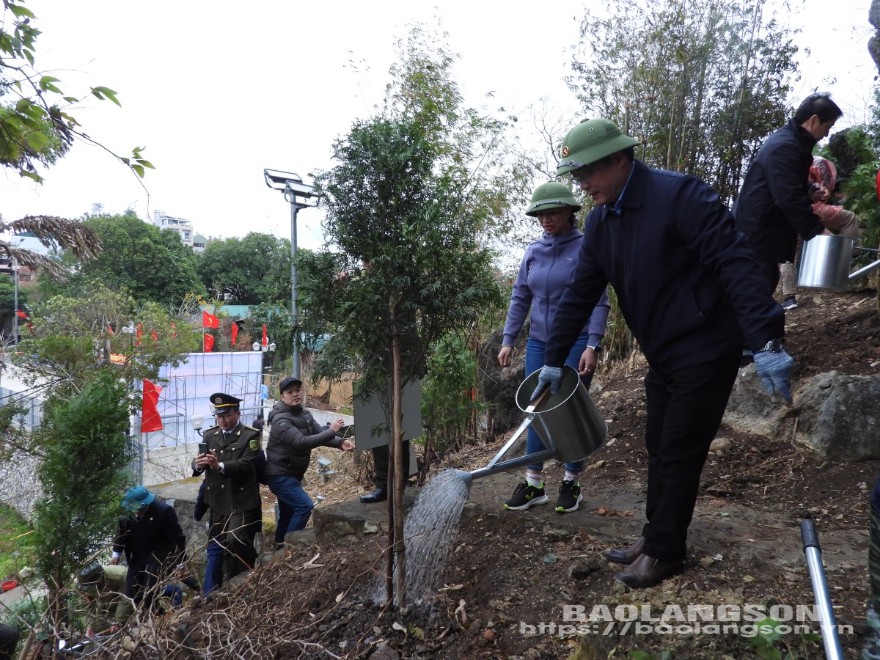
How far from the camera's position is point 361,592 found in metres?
3.22

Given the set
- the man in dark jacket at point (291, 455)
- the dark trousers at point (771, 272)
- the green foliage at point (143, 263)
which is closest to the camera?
the dark trousers at point (771, 272)

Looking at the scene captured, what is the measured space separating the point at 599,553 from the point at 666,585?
0.49 metres

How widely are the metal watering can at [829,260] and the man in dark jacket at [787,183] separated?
0.17 meters

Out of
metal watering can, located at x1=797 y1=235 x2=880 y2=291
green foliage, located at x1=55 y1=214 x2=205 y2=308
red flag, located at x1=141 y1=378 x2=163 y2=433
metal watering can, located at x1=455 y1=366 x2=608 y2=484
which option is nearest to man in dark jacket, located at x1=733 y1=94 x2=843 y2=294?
metal watering can, located at x1=797 y1=235 x2=880 y2=291

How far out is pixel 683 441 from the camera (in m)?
2.43

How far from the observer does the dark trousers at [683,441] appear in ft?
7.87

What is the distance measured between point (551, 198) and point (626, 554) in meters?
1.74

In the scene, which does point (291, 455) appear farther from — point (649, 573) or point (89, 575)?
point (649, 573)

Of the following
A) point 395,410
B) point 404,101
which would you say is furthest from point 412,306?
point 404,101

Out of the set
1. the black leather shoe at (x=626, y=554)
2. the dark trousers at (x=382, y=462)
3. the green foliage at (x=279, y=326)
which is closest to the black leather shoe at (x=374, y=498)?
the dark trousers at (x=382, y=462)

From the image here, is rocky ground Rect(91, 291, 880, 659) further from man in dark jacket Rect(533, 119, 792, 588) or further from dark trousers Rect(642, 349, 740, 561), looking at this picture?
man in dark jacket Rect(533, 119, 792, 588)

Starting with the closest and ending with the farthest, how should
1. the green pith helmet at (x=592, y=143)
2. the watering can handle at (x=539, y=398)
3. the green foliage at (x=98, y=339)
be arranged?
1. the green pith helmet at (x=592, y=143)
2. the watering can handle at (x=539, y=398)
3. the green foliage at (x=98, y=339)

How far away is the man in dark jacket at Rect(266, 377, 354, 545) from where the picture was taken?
5.64m

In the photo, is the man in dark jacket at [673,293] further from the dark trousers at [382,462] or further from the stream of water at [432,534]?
the dark trousers at [382,462]
